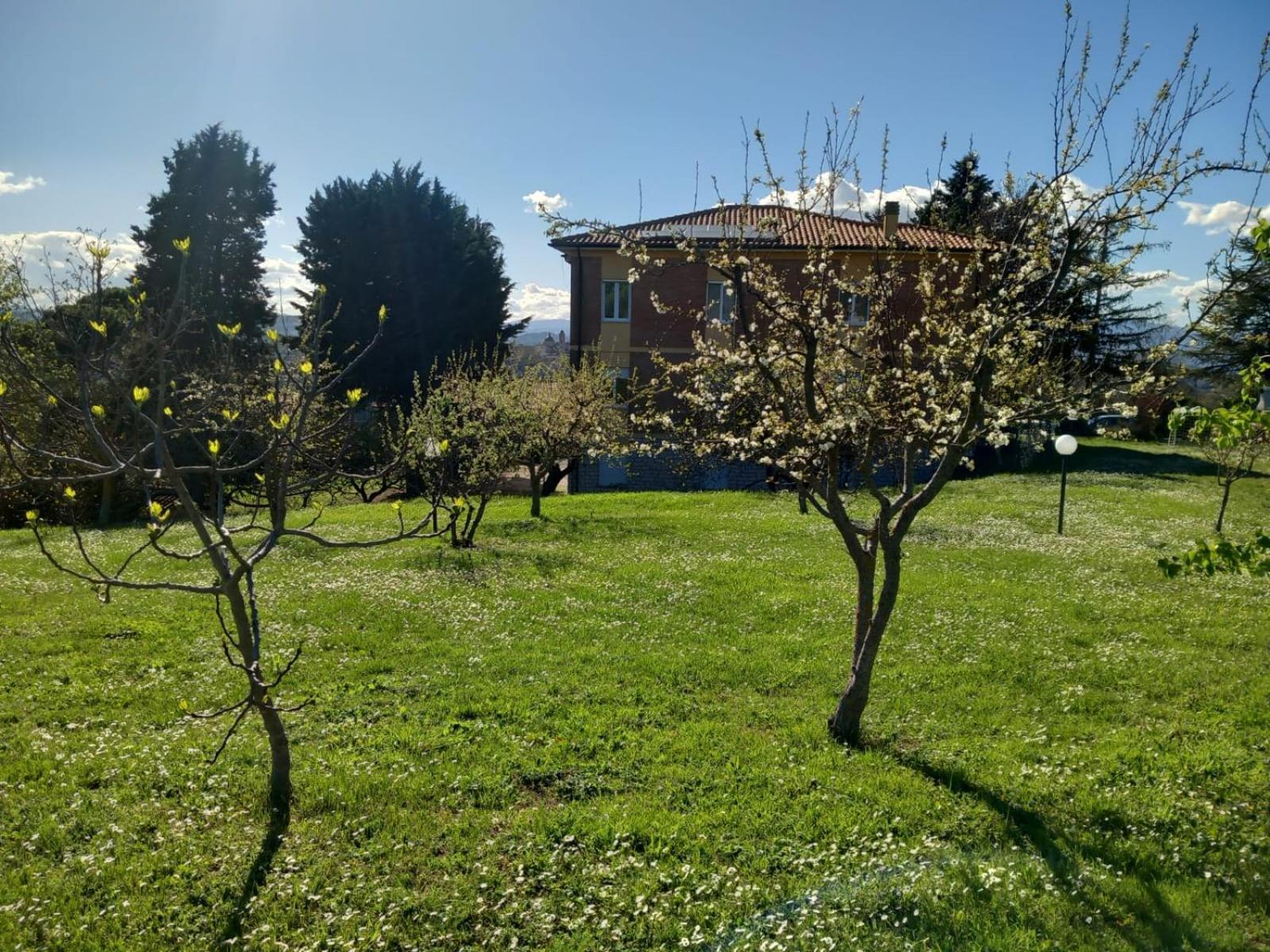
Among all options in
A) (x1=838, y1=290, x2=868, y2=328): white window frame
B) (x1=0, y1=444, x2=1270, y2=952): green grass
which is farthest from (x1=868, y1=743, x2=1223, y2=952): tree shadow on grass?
(x1=838, y1=290, x2=868, y2=328): white window frame

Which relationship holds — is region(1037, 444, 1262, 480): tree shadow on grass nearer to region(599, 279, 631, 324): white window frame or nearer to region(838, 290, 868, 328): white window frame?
region(599, 279, 631, 324): white window frame

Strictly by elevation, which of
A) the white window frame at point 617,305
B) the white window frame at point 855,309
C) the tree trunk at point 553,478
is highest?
the white window frame at point 617,305

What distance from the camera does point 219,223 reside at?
120 feet

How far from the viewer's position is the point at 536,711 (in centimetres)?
755

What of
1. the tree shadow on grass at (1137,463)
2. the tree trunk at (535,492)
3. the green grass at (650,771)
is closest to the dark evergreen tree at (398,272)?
the tree trunk at (535,492)

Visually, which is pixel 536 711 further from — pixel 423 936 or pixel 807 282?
pixel 807 282

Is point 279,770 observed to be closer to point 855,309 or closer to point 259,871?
point 259,871

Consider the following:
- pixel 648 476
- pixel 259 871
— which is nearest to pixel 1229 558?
pixel 259 871

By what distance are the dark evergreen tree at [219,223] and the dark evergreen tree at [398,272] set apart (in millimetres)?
2892

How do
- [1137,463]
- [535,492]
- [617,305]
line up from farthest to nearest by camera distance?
1. [617,305]
2. [1137,463]
3. [535,492]

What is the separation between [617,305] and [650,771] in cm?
2658

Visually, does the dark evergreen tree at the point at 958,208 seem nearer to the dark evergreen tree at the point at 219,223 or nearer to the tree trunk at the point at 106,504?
the tree trunk at the point at 106,504

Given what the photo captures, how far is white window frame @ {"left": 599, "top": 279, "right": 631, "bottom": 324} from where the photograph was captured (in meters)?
31.0

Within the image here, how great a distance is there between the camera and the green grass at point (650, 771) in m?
4.55
